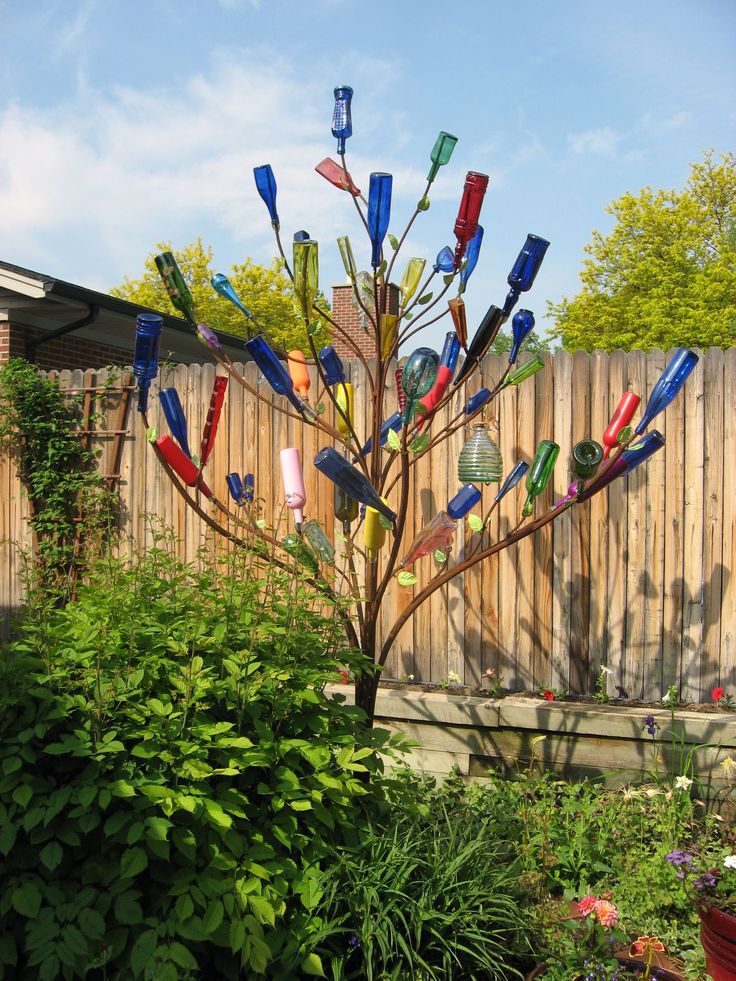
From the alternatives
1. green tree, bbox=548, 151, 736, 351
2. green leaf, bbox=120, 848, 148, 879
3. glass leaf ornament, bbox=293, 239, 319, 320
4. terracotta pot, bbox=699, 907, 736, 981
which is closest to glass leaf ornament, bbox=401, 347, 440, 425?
glass leaf ornament, bbox=293, 239, 319, 320

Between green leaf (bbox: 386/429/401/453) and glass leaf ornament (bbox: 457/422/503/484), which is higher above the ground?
green leaf (bbox: 386/429/401/453)

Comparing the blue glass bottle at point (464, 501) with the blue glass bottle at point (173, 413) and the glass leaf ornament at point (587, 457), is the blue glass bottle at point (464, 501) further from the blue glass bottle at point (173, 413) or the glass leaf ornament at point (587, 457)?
the blue glass bottle at point (173, 413)

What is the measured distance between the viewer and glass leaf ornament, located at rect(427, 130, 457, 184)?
128 inches

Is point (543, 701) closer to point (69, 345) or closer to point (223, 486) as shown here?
point (223, 486)

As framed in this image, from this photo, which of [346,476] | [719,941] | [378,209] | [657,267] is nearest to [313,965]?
[719,941]

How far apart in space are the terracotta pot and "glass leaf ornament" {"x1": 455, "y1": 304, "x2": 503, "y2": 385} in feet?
6.77

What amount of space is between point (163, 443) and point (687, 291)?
20731 millimetres

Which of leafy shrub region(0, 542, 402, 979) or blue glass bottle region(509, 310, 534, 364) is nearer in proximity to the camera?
leafy shrub region(0, 542, 402, 979)

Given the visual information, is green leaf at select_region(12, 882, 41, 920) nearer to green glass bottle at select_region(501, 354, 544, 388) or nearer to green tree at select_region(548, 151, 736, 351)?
green glass bottle at select_region(501, 354, 544, 388)

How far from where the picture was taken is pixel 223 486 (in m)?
5.14

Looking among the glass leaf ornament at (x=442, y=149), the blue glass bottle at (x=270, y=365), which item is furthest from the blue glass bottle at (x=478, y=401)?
the glass leaf ornament at (x=442, y=149)

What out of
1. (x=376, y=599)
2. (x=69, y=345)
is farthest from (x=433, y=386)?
(x=69, y=345)

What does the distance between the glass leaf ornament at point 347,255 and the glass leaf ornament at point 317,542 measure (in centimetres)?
103

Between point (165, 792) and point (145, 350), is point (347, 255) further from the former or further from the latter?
point (165, 792)
